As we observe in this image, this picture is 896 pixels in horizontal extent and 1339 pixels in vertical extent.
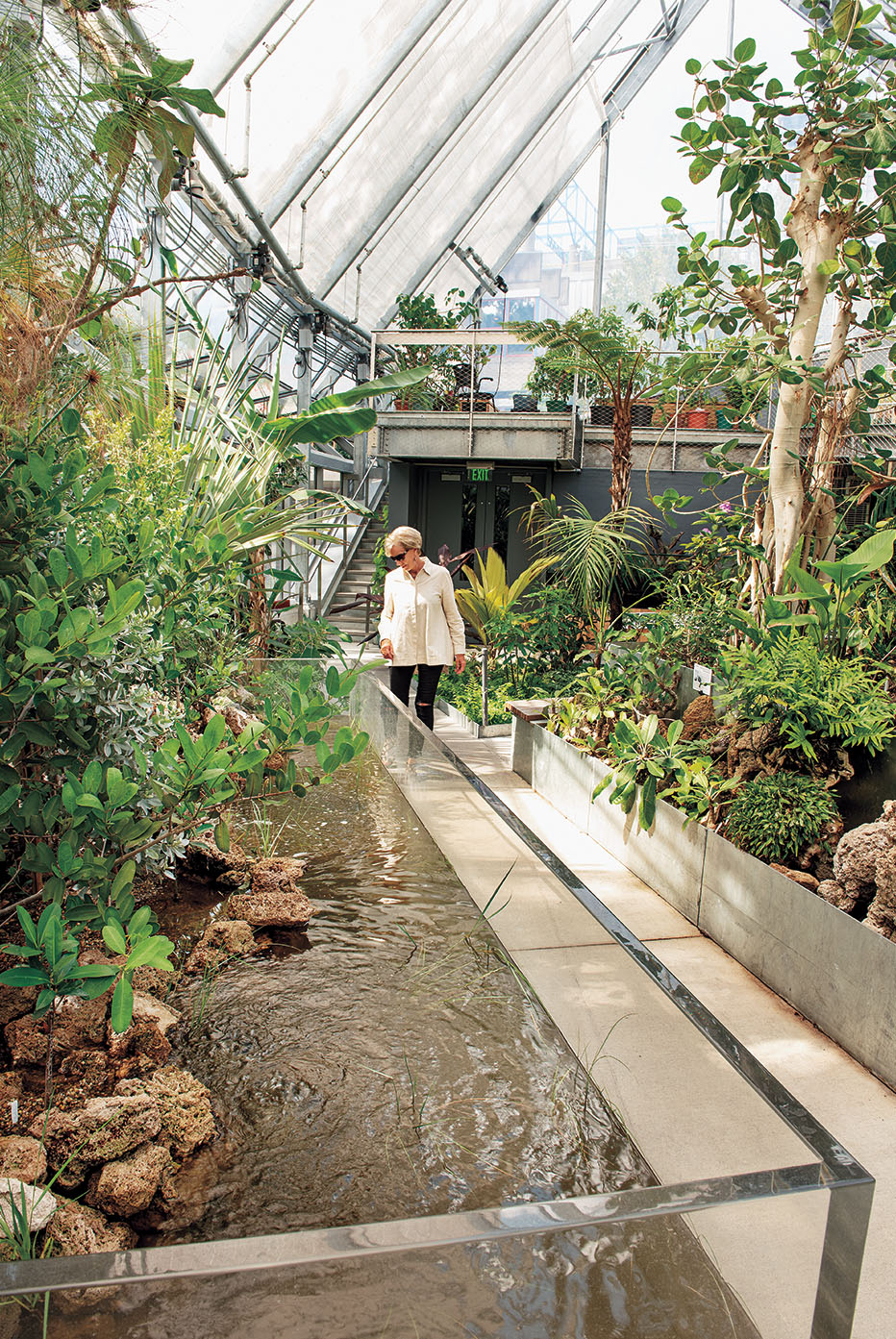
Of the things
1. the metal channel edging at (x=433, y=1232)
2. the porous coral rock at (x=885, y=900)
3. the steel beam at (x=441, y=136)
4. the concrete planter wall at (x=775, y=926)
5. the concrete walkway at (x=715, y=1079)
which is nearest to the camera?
A: the metal channel edging at (x=433, y=1232)

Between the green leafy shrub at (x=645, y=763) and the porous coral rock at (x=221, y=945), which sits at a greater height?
the green leafy shrub at (x=645, y=763)

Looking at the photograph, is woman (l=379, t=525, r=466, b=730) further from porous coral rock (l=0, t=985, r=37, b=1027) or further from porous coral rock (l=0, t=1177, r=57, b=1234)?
porous coral rock (l=0, t=1177, r=57, b=1234)

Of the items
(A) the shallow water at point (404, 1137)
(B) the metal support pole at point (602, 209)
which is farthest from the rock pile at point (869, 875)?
(B) the metal support pole at point (602, 209)

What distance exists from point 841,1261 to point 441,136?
11.1 meters

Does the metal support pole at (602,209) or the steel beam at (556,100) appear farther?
the metal support pole at (602,209)

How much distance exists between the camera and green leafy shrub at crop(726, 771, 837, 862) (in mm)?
3045

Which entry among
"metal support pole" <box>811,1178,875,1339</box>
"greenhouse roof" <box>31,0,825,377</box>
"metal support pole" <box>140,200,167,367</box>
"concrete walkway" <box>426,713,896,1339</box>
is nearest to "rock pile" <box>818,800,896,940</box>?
"concrete walkway" <box>426,713,896,1339</box>

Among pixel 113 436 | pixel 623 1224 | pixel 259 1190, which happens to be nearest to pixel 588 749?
pixel 113 436

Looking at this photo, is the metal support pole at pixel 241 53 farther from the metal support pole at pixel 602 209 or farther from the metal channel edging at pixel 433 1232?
the metal support pole at pixel 602 209

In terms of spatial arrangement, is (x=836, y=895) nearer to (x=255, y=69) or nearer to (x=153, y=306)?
(x=153, y=306)

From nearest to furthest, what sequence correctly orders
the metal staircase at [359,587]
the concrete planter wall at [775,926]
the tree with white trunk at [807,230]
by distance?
1. the concrete planter wall at [775,926]
2. the tree with white trunk at [807,230]
3. the metal staircase at [359,587]

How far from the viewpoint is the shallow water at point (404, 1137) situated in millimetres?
859

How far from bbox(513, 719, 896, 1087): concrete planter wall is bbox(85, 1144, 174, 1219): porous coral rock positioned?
1817mm

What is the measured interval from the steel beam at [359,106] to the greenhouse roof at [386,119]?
14mm
